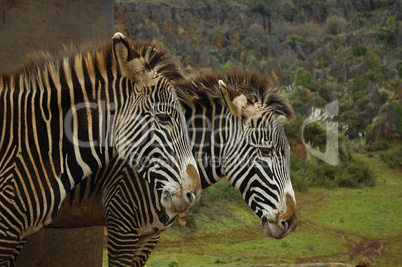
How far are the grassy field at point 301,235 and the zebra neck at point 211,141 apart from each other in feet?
14.5

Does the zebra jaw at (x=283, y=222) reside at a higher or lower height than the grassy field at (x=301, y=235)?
higher

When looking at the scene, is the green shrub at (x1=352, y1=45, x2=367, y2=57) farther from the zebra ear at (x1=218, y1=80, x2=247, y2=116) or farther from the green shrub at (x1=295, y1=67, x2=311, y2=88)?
the zebra ear at (x1=218, y1=80, x2=247, y2=116)

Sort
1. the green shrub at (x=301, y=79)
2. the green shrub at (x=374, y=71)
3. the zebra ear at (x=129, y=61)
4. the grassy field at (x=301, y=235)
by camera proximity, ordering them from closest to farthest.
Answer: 1. the zebra ear at (x=129, y=61)
2. the grassy field at (x=301, y=235)
3. the green shrub at (x=301, y=79)
4. the green shrub at (x=374, y=71)

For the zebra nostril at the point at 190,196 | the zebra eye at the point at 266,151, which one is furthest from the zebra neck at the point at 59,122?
the zebra eye at the point at 266,151

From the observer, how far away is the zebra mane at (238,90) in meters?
4.96

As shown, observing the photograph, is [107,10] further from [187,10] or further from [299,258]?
[187,10]

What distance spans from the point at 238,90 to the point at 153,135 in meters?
1.72

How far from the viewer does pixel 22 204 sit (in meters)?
3.57

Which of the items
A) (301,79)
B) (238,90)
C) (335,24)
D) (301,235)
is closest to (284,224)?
(238,90)

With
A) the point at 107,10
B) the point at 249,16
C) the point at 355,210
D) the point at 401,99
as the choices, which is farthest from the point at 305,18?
the point at 107,10

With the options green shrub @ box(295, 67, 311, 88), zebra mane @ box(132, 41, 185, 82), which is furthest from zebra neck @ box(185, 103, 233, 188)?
green shrub @ box(295, 67, 311, 88)

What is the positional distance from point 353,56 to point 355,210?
2988 centimetres

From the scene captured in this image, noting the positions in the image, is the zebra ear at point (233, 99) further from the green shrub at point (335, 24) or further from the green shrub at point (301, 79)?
the green shrub at point (335, 24)

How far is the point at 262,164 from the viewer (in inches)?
181
